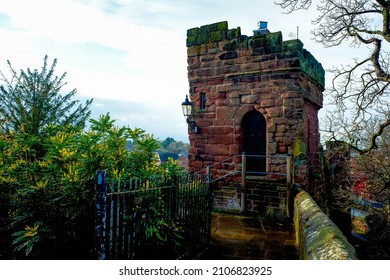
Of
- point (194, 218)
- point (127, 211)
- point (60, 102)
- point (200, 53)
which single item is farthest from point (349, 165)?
point (60, 102)

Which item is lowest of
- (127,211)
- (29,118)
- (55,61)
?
(127,211)

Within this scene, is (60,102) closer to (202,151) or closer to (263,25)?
(202,151)

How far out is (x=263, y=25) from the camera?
9.49 m

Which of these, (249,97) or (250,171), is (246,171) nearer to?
(250,171)

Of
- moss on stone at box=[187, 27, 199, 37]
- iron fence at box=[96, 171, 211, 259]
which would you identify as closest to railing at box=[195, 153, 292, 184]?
iron fence at box=[96, 171, 211, 259]

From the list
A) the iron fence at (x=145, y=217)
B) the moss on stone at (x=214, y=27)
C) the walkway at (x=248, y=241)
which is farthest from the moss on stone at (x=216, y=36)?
the iron fence at (x=145, y=217)

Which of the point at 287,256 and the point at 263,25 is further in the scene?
the point at 263,25

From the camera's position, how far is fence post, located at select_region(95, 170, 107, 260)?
2.97 metres

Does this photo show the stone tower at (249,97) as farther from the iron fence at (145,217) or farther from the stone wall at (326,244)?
the stone wall at (326,244)

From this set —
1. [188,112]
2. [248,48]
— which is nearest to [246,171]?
[188,112]

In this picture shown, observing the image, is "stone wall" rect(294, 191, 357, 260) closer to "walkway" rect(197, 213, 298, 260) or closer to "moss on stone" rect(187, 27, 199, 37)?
"walkway" rect(197, 213, 298, 260)

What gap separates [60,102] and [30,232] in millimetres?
7556

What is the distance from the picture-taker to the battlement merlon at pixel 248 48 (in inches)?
321

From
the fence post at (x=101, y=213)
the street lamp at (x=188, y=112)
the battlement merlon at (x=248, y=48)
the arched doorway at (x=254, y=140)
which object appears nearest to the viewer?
the fence post at (x=101, y=213)
